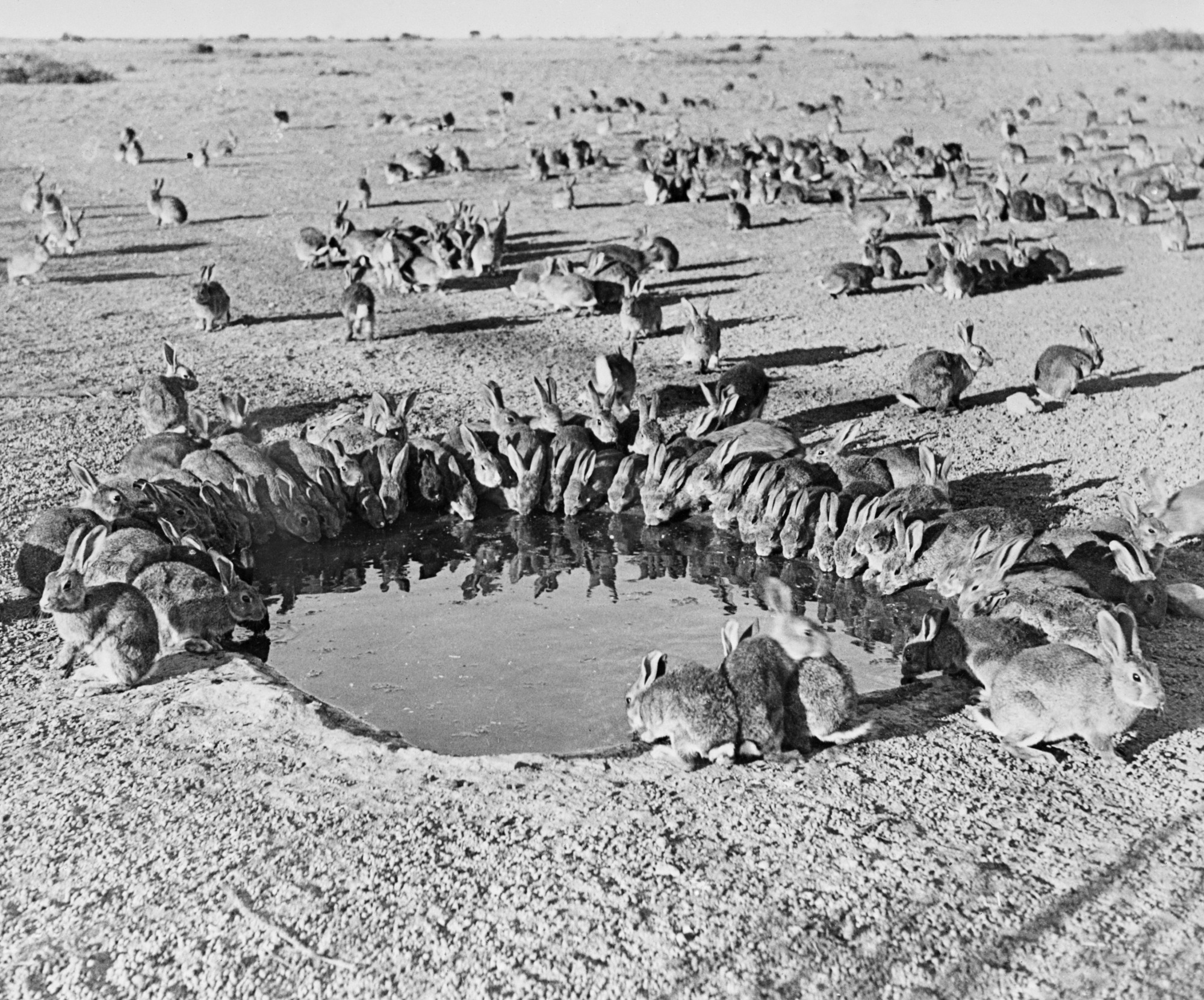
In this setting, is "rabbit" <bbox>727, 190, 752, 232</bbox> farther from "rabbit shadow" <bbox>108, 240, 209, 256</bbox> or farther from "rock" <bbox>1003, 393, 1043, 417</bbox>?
"rock" <bbox>1003, 393, 1043, 417</bbox>

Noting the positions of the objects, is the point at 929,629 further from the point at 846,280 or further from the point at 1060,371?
the point at 846,280

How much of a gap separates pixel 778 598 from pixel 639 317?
6.87m

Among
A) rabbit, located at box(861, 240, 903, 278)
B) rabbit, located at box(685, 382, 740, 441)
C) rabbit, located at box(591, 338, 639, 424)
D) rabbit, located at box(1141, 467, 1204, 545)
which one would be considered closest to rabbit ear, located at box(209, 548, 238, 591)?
rabbit, located at box(685, 382, 740, 441)

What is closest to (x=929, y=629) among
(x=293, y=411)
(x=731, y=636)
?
(x=731, y=636)

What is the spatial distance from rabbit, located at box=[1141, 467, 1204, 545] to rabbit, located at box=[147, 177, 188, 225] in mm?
17780

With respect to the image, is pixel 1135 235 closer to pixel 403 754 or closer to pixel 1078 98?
pixel 403 754

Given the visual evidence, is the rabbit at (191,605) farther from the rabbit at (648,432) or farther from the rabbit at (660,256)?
the rabbit at (660,256)

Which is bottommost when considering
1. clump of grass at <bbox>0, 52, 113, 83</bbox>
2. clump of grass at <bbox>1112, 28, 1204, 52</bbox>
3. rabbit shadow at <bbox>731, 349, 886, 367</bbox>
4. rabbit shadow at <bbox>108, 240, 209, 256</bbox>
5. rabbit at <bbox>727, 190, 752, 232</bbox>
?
rabbit shadow at <bbox>731, 349, 886, 367</bbox>

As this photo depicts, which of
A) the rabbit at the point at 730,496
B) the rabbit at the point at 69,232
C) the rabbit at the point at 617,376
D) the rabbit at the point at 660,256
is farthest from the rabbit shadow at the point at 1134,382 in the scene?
the rabbit at the point at 69,232

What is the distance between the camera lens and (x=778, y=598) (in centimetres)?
755

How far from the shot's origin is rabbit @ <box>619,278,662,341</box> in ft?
45.5

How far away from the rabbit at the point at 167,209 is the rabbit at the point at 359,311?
913cm

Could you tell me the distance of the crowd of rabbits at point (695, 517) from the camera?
5609 millimetres

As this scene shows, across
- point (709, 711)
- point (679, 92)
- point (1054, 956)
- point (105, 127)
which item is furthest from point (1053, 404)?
point (679, 92)
